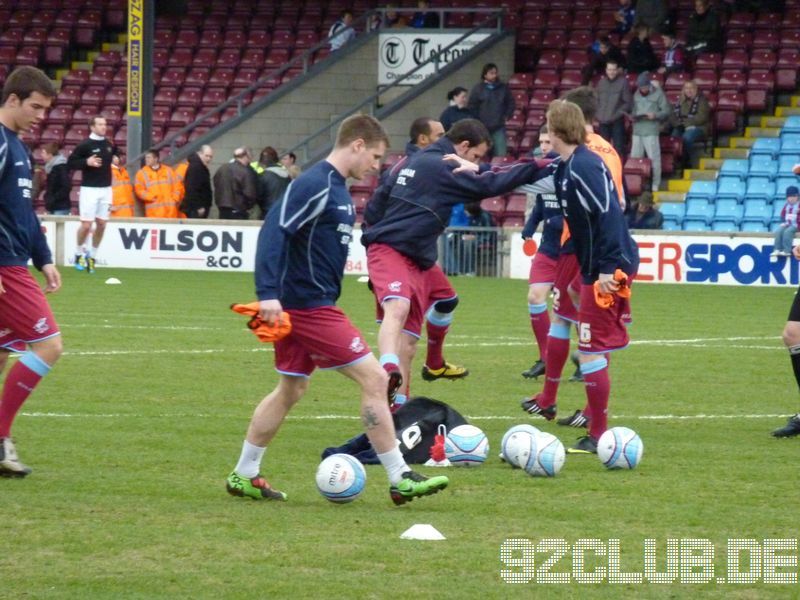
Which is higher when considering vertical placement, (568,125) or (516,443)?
(568,125)

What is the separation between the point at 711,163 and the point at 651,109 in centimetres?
204

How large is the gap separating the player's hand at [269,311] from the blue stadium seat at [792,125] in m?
21.5

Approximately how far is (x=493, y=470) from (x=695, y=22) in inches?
831

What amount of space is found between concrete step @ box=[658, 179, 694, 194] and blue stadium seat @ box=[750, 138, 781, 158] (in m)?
1.18

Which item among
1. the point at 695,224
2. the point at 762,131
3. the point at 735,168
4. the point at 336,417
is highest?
the point at 336,417

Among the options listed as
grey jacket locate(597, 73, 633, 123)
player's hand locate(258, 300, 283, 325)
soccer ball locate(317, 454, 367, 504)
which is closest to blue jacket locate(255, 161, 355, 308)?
player's hand locate(258, 300, 283, 325)

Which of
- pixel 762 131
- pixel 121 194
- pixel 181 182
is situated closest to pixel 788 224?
pixel 762 131

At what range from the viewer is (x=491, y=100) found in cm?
2709

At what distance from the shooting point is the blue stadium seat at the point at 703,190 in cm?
2680

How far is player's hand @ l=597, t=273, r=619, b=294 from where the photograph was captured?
8805 mm

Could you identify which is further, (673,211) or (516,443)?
(673,211)

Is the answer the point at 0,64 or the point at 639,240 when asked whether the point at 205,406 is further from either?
the point at 0,64

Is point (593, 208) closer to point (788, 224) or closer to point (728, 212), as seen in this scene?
point (788, 224)

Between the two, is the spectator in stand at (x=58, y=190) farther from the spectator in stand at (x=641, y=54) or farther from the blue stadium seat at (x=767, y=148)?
the blue stadium seat at (x=767, y=148)
